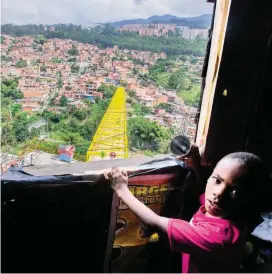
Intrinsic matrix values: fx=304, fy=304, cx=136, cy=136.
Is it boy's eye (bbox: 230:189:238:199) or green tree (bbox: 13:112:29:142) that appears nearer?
boy's eye (bbox: 230:189:238:199)

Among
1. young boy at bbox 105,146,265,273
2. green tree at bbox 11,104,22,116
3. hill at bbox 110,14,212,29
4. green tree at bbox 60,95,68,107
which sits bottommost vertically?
young boy at bbox 105,146,265,273

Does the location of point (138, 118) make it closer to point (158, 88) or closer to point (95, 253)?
point (158, 88)

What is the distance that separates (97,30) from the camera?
1938 mm

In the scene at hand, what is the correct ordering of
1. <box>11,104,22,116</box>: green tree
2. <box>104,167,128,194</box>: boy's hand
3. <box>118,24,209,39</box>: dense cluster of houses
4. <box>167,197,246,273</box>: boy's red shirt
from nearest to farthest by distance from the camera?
<box>167,197,246,273</box>: boy's red shirt, <box>104,167,128,194</box>: boy's hand, <box>11,104,22,116</box>: green tree, <box>118,24,209,39</box>: dense cluster of houses

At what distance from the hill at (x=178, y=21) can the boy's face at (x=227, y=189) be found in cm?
98

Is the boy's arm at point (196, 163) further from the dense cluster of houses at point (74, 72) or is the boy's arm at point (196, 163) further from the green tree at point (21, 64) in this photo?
the green tree at point (21, 64)

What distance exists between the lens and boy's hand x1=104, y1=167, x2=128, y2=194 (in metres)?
1.76

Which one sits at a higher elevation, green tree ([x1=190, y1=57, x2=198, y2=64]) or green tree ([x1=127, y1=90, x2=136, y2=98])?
green tree ([x1=190, y1=57, x2=198, y2=64])

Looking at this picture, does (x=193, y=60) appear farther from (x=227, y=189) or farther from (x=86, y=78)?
(x=227, y=189)

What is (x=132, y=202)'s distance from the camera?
1.69 m

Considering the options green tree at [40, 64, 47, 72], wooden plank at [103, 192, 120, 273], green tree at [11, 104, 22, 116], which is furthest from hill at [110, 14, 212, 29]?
wooden plank at [103, 192, 120, 273]

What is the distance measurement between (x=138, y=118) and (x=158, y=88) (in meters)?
0.26

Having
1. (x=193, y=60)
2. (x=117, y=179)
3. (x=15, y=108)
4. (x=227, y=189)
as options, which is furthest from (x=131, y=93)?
(x=227, y=189)

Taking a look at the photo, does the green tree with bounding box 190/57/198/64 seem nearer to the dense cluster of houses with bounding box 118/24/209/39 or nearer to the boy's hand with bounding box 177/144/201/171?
the dense cluster of houses with bounding box 118/24/209/39
